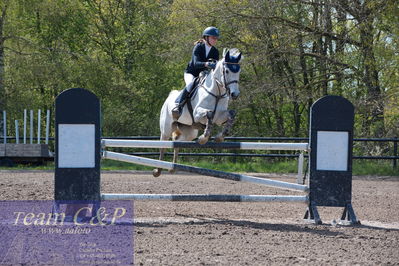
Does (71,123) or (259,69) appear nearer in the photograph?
(71,123)

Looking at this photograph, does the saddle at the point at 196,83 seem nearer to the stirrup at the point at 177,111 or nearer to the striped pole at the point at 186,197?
the stirrup at the point at 177,111

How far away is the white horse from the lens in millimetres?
7469

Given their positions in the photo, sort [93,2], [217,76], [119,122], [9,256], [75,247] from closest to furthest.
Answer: [9,256] → [75,247] → [217,76] → [119,122] → [93,2]

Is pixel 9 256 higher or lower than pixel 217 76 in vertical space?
lower

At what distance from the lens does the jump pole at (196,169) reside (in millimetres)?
6648

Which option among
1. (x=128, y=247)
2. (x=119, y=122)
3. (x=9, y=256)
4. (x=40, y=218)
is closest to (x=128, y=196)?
(x=40, y=218)

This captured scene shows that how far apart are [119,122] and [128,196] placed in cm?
1662

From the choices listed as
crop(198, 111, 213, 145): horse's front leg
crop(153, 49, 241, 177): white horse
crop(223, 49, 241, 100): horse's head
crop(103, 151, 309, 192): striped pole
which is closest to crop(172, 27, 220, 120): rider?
crop(153, 49, 241, 177): white horse

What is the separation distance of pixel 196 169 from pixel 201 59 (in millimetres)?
1993

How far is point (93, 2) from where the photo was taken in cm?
2761

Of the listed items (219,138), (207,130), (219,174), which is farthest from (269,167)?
(219,174)

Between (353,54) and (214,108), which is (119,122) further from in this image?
(214,108)

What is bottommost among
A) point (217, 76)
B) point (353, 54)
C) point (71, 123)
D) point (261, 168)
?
point (261, 168)

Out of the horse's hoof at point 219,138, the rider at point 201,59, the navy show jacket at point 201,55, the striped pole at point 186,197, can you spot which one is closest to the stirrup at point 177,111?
the rider at point 201,59
